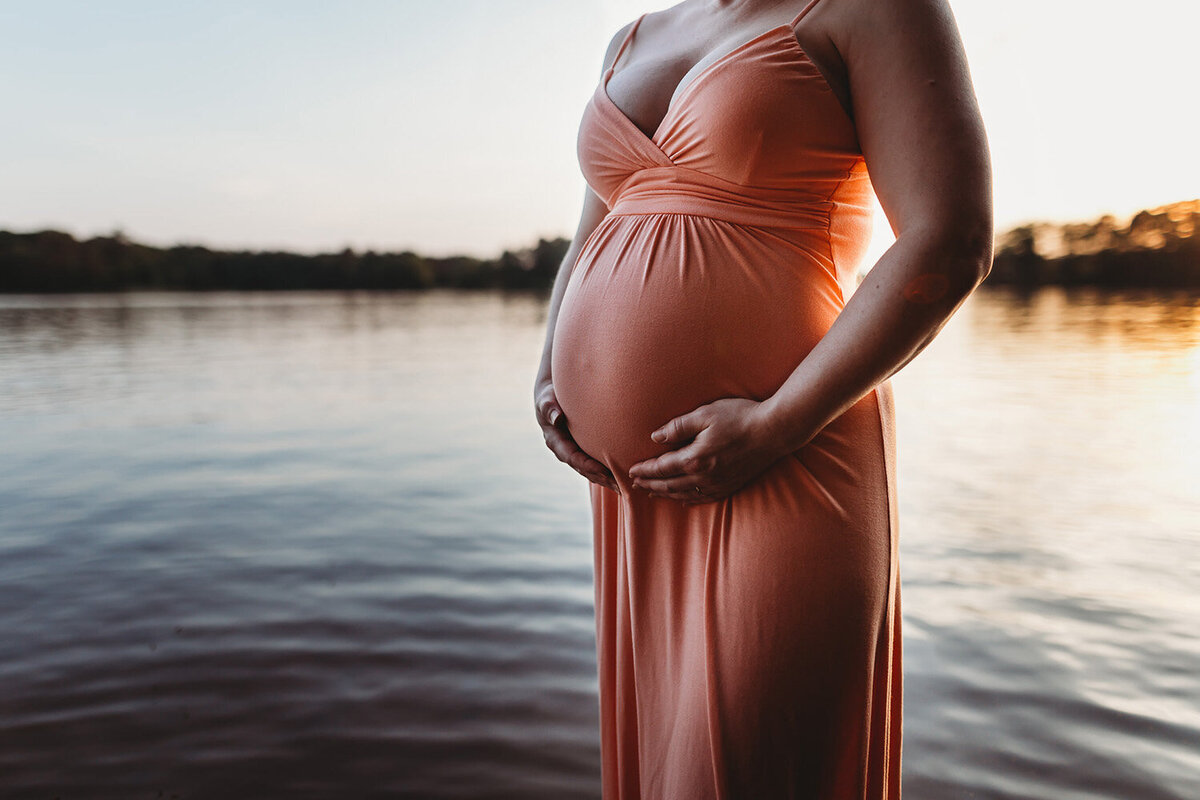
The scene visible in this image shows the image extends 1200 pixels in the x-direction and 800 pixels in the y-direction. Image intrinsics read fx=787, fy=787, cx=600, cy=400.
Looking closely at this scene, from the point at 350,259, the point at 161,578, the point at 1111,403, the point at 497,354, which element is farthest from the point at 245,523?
the point at 350,259

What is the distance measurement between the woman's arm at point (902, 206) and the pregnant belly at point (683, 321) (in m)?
0.08

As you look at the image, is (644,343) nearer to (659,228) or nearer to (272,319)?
(659,228)

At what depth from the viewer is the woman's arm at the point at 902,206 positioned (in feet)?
2.81

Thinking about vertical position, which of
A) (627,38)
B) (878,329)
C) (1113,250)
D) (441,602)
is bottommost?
(441,602)

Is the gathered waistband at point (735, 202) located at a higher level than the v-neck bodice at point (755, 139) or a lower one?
lower

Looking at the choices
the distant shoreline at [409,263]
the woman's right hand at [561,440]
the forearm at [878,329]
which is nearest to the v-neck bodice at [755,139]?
the forearm at [878,329]

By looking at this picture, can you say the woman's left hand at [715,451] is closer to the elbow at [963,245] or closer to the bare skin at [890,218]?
the bare skin at [890,218]

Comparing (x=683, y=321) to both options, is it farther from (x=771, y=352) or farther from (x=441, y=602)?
(x=441, y=602)

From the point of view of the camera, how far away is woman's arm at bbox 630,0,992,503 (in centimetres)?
86

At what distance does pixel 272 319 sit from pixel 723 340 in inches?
1000

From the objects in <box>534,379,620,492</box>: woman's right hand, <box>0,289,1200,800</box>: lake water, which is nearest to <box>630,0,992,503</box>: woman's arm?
<box>534,379,620,492</box>: woman's right hand

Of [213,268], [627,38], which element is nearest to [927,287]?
[627,38]

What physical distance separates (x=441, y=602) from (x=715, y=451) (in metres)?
2.81

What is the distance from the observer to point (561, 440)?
1.27 metres
